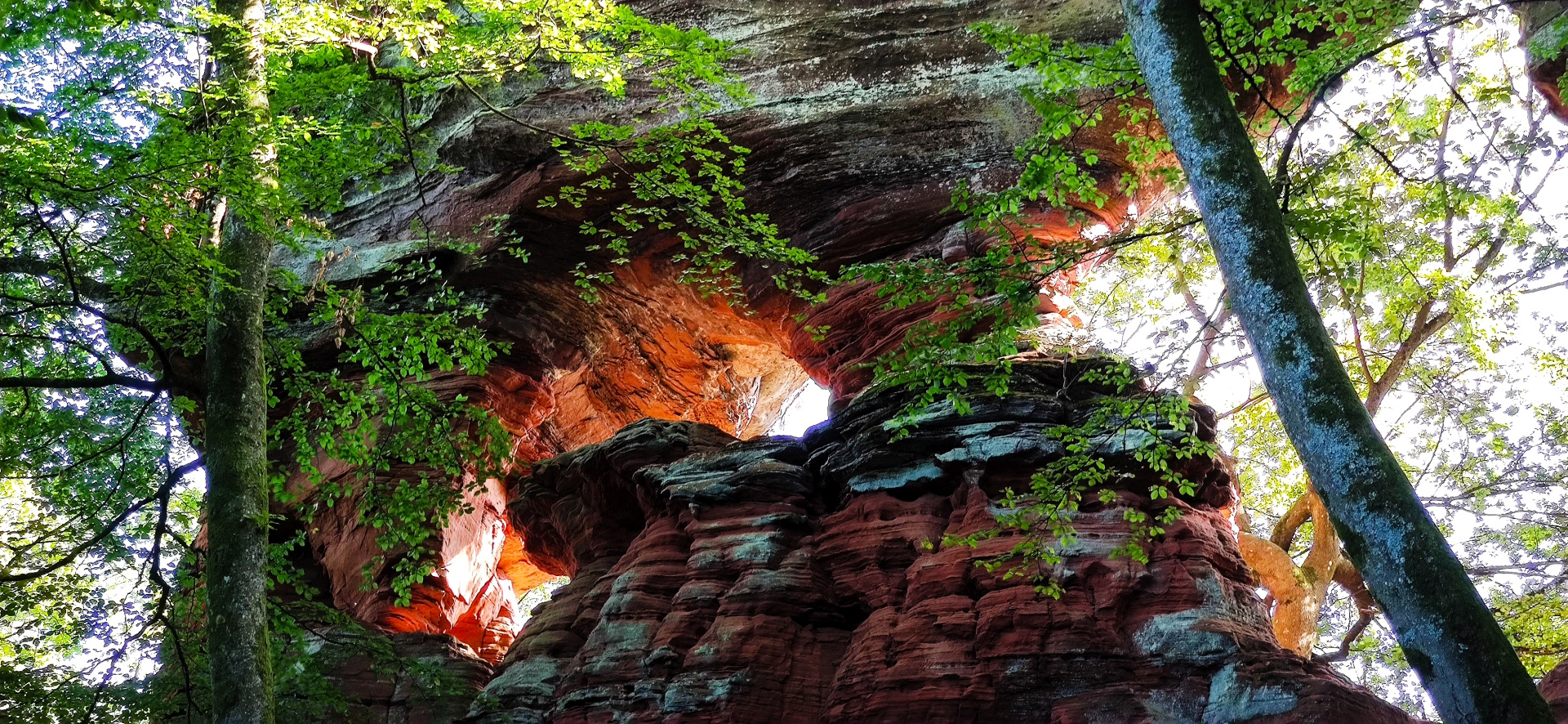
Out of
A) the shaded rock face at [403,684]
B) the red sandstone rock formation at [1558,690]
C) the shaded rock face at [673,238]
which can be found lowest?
the red sandstone rock formation at [1558,690]

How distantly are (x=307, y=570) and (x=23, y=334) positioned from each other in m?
8.60

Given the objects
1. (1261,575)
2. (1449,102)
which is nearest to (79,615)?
(1261,575)

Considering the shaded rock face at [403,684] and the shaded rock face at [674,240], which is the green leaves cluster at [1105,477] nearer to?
the shaded rock face at [674,240]

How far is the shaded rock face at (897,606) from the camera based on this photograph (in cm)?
952

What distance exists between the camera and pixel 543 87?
1847 centimetres

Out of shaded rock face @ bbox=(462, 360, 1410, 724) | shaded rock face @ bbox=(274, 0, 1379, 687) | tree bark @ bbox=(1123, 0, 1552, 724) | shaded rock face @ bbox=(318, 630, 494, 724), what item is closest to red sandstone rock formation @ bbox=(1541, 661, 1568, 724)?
shaded rock face @ bbox=(462, 360, 1410, 724)

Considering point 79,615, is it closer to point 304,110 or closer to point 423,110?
point 304,110

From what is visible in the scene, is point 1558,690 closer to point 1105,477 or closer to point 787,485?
point 1105,477

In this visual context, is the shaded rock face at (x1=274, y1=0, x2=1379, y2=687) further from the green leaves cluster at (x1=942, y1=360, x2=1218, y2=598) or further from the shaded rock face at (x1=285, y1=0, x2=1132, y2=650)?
the green leaves cluster at (x1=942, y1=360, x2=1218, y2=598)

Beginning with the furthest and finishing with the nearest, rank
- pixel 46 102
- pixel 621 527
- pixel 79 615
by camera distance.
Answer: pixel 621 527
pixel 46 102
pixel 79 615

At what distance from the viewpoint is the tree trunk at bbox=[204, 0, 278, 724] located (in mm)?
7781

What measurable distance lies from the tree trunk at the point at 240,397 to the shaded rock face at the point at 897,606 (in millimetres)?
4343

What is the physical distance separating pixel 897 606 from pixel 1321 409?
20.5 ft

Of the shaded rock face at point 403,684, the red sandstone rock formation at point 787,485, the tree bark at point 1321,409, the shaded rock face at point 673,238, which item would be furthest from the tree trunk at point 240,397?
the tree bark at point 1321,409
